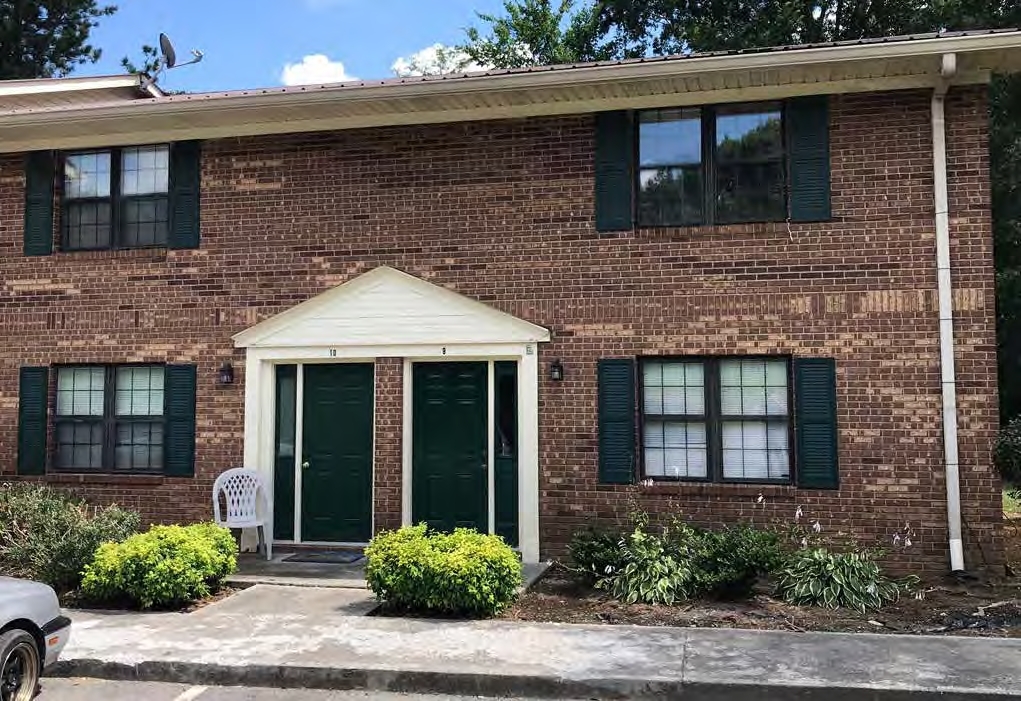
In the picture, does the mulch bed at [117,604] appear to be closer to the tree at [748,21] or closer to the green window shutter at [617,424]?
the green window shutter at [617,424]

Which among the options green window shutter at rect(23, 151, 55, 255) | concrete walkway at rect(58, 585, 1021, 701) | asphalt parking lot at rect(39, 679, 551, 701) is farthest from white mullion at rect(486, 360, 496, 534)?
green window shutter at rect(23, 151, 55, 255)

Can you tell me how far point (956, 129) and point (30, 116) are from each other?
9.71m

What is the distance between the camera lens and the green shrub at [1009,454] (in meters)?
8.34

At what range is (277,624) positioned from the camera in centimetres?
736

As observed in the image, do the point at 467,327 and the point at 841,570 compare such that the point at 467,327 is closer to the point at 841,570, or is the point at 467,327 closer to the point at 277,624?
the point at 277,624

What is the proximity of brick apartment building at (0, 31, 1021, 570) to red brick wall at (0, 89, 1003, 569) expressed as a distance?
29 millimetres

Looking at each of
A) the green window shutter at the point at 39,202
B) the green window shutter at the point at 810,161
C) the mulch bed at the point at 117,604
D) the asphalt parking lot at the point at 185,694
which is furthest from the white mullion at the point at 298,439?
the green window shutter at the point at 810,161

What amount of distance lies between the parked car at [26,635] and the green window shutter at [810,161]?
7.31 metres

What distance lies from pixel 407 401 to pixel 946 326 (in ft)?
18.0

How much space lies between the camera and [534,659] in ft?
20.7

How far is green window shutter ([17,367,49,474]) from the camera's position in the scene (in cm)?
1076

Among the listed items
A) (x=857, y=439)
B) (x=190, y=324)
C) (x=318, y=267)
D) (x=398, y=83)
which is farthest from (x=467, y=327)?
(x=857, y=439)

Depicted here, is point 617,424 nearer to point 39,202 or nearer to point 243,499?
point 243,499

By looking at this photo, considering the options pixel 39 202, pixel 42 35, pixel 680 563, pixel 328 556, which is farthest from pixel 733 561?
pixel 42 35
